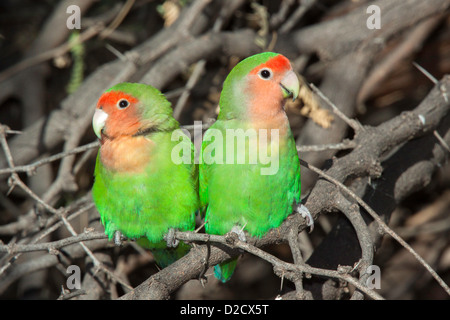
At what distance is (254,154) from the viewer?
2.57 meters

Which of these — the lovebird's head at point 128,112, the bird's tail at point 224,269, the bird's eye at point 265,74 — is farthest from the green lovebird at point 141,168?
the bird's eye at point 265,74

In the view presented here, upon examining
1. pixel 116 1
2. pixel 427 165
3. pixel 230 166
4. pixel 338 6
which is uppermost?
pixel 116 1

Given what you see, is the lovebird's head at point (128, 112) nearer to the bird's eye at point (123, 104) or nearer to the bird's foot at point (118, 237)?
the bird's eye at point (123, 104)

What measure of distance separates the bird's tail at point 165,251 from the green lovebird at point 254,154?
33 cm

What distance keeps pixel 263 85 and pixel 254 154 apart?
14.6 inches

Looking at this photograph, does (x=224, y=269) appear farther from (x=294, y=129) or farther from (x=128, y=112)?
(x=294, y=129)

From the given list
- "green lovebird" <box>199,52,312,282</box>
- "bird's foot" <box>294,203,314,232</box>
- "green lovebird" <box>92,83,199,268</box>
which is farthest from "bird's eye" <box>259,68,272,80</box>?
"bird's foot" <box>294,203,314,232</box>

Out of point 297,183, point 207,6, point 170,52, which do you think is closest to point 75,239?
point 297,183

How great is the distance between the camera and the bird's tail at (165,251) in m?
2.87

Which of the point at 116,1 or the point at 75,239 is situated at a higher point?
the point at 116,1

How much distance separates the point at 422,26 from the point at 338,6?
755 millimetres

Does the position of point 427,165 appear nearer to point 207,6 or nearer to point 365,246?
point 365,246

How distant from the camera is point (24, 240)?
3.20m

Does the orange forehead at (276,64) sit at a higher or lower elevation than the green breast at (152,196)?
higher
